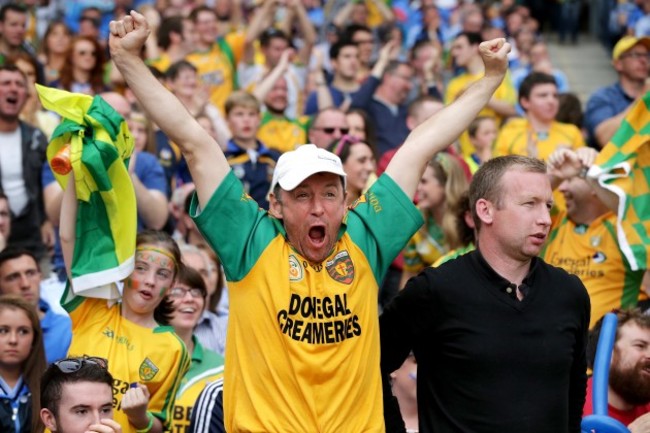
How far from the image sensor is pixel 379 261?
4.68 m

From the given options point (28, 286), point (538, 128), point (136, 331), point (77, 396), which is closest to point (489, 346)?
point (77, 396)

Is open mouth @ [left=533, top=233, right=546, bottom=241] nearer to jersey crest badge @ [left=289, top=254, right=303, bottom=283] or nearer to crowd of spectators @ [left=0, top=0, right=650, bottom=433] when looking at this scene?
jersey crest badge @ [left=289, top=254, right=303, bottom=283]

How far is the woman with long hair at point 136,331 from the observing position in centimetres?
582

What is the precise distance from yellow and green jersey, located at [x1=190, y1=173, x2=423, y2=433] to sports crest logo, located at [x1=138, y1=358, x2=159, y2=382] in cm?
142

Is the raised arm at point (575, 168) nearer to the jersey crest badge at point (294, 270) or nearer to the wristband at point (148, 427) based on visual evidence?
the wristband at point (148, 427)

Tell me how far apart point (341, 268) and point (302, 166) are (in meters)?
0.40

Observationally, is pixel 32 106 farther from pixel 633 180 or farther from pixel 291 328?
pixel 291 328

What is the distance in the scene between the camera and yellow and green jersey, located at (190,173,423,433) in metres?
4.38

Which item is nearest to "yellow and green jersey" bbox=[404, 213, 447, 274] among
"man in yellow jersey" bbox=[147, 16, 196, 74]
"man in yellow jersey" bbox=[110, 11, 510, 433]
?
"man in yellow jersey" bbox=[110, 11, 510, 433]

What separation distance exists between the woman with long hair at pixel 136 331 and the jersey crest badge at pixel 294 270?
152 centimetres

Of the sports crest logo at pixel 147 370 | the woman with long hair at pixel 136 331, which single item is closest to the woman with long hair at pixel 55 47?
the woman with long hair at pixel 136 331

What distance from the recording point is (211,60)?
43.1 feet

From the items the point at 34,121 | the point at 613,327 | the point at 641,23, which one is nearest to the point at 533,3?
the point at 641,23

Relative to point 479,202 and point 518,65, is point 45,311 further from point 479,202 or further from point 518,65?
point 518,65
